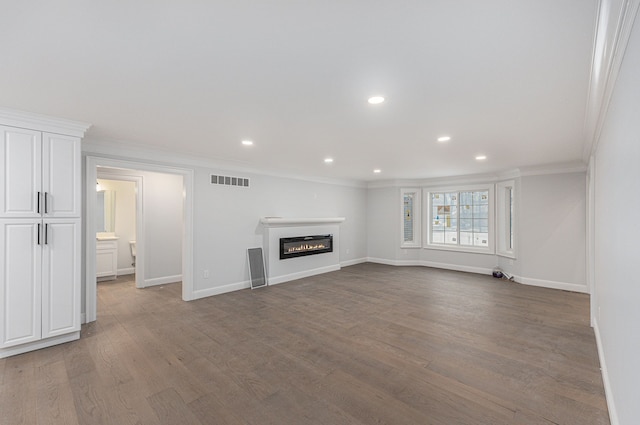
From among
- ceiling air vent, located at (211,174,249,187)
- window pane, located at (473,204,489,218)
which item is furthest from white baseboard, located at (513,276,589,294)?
ceiling air vent, located at (211,174,249,187)

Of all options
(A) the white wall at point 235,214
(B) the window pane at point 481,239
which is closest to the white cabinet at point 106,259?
(A) the white wall at point 235,214

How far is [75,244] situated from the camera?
11.1ft

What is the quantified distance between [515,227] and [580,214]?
3.67ft

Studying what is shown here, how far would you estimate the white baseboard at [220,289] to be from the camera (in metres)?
5.10

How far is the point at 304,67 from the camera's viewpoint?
203 cm

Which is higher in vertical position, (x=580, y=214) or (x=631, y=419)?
(x=580, y=214)

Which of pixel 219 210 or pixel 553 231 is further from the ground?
pixel 219 210

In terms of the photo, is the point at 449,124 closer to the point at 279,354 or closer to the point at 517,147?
the point at 517,147

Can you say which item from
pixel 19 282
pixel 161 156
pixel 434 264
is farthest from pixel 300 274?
pixel 19 282

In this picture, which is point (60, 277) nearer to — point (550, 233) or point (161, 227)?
point (161, 227)

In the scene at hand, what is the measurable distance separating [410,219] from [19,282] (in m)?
8.05

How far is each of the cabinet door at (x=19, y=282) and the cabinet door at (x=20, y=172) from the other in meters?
0.14

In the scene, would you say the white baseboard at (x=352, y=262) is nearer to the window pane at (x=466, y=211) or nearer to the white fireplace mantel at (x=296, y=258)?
the white fireplace mantel at (x=296, y=258)

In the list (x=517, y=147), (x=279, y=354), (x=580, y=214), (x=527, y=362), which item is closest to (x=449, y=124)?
(x=517, y=147)
